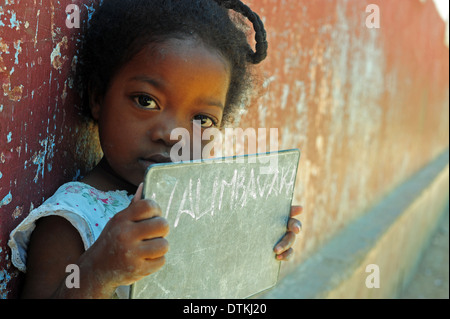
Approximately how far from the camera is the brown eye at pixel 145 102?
Result: 1272 mm

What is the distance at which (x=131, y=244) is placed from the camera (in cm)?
90

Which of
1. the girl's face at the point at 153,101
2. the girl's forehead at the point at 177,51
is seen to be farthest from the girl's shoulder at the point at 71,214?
the girl's forehead at the point at 177,51

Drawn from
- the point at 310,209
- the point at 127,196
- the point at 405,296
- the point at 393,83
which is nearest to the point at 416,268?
the point at 405,296

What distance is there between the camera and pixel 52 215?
1.09m

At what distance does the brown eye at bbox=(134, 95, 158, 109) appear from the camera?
4.17ft

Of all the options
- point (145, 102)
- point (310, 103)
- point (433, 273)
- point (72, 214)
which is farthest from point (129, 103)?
point (433, 273)

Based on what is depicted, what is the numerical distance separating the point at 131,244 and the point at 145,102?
0.47 m

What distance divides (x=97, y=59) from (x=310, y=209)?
2143 mm

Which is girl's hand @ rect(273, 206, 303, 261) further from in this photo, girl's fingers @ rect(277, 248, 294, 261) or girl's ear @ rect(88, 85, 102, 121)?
girl's ear @ rect(88, 85, 102, 121)

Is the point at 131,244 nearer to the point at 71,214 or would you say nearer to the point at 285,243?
the point at 71,214

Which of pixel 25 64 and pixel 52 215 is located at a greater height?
pixel 25 64

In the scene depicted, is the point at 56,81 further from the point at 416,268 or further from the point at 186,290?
the point at 416,268

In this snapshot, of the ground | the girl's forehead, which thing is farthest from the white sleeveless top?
the ground

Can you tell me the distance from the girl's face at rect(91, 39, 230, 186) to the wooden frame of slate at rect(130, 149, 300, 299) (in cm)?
23
